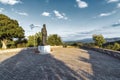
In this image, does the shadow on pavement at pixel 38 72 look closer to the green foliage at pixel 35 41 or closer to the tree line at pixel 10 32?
the tree line at pixel 10 32

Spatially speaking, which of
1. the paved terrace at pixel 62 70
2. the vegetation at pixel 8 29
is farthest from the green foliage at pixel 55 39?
the paved terrace at pixel 62 70

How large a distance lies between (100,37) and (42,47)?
4489 cm

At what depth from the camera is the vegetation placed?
49.7m

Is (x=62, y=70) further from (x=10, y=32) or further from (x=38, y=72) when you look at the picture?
(x=10, y=32)

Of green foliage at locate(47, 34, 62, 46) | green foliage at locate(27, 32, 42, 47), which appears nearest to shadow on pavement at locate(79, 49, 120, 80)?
green foliage at locate(27, 32, 42, 47)

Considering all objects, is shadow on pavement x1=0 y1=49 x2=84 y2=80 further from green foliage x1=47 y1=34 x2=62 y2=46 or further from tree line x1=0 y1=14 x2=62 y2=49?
green foliage x1=47 y1=34 x2=62 y2=46

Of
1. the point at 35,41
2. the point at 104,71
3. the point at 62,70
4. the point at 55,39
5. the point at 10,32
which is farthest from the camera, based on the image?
the point at 55,39

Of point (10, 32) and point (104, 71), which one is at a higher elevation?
point (10, 32)

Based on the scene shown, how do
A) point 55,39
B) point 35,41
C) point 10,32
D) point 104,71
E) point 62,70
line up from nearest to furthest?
point 104,71, point 62,70, point 10,32, point 35,41, point 55,39

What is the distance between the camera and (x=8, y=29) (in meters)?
50.9

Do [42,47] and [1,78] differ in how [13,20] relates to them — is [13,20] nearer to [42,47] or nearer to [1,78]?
[42,47]

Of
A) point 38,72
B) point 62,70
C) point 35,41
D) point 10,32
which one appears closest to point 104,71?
point 62,70

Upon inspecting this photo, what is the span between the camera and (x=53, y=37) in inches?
3467

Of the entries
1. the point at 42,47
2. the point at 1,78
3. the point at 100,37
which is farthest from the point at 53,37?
the point at 1,78
